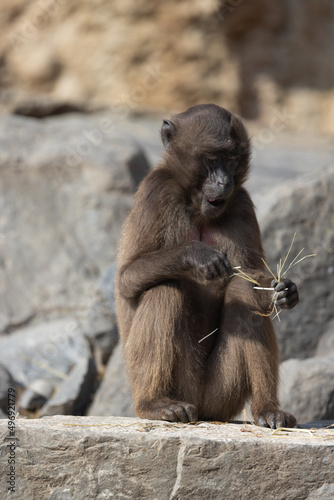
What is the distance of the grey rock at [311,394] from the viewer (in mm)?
7520

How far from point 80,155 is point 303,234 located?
191 inches

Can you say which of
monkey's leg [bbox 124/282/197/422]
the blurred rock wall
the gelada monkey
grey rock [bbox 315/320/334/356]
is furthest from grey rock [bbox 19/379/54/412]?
the blurred rock wall

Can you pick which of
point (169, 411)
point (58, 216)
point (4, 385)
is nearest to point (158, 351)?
point (169, 411)

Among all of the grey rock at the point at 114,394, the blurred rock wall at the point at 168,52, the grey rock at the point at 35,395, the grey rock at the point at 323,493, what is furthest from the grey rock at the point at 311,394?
the blurred rock wall at the point at 168,52

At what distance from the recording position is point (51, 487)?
14.9 feet

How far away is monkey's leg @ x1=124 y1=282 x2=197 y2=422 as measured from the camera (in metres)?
5.45

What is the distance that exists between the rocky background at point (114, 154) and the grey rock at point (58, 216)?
0.07ft

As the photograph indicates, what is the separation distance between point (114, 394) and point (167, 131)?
11.5ft

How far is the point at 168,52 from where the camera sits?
683 inches

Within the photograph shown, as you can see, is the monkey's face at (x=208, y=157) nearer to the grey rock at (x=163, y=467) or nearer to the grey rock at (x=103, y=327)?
the grey rock at (x=163, y=467)

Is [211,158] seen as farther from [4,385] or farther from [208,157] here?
[4,385]

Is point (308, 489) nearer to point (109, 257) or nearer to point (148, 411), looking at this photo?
point (148, 411)

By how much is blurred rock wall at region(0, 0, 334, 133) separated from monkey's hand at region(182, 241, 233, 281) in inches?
438

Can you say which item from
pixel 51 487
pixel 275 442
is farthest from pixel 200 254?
pixel 51 487
